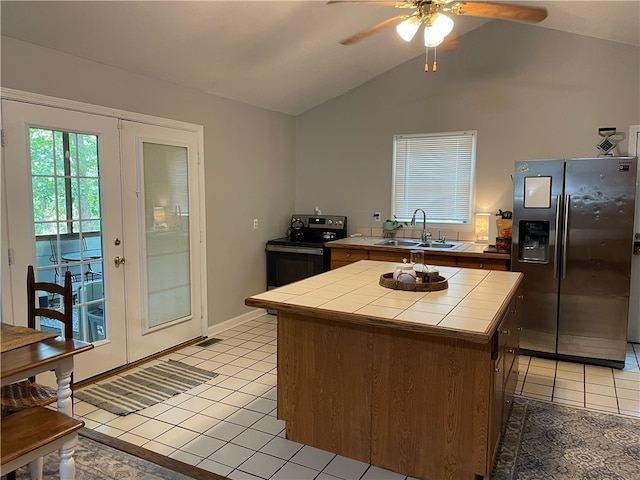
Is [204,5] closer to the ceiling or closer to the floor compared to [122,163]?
closer to the ceiling

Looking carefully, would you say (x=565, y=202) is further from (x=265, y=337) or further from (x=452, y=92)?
(x=265, y=337)

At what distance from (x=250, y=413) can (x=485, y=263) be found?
249 centimetres

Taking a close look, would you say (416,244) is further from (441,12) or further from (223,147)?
(441,12)

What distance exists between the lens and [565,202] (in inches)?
148

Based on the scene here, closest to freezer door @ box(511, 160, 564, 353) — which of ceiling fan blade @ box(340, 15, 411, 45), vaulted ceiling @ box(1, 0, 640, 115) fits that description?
vaulted ceiling @ box(1, 0, 640, 115)

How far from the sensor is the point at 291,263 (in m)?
5.22

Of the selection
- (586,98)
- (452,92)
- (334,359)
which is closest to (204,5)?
(334,359)

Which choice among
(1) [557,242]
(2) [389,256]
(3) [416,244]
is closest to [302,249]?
(2) [389,256]

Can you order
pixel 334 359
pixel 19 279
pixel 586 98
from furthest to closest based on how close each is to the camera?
pixel 586 98 → pixel 19 279 → pixel 334 359

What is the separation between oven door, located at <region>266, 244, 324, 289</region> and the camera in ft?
16.6

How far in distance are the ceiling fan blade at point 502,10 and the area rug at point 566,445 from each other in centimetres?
232

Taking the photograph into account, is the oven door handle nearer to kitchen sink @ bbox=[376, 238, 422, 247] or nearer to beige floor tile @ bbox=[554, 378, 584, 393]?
kitchen sink @ bbox=[376, 238, 422, 247]

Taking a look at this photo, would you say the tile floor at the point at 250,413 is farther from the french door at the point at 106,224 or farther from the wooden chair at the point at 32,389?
the wooden chair at the point at 32,389

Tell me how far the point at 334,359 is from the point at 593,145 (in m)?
3.50
